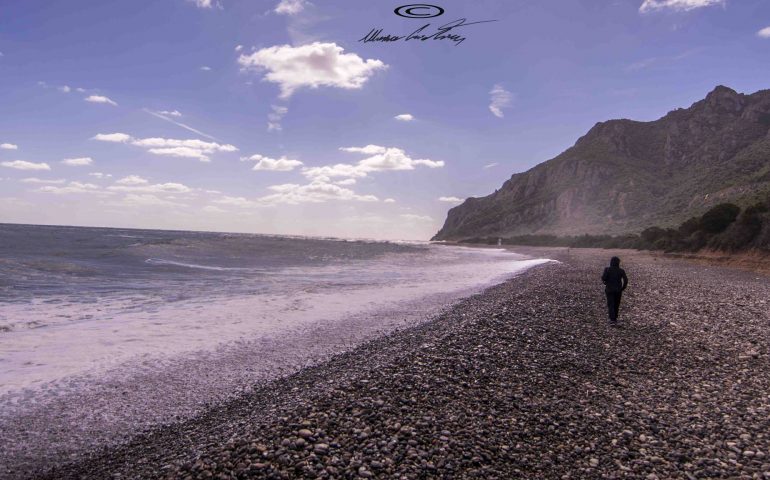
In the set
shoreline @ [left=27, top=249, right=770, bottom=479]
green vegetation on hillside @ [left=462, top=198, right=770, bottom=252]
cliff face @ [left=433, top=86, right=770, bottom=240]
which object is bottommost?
shoreline @ [left=27, top=249, right=770, bottom=479]

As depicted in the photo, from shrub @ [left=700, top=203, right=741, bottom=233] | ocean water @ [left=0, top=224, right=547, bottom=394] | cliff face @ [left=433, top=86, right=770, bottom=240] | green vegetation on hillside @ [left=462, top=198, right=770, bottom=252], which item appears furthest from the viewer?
cliff face @ [left=433, top=86, right=770, bottom=240]

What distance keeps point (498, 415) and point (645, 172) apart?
162 meters

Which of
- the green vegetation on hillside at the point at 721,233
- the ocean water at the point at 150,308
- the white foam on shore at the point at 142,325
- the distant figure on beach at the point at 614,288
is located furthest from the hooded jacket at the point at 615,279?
the green vegetation on hillside at the point at 721,233

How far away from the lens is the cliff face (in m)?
101

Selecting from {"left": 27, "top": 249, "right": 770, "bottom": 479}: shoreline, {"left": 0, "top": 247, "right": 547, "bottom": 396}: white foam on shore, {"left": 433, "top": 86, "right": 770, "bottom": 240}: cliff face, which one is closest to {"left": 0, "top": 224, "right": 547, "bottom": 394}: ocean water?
{"left": 0, "top": 247, "right": 547, "bottom": 396}: white foam on shore

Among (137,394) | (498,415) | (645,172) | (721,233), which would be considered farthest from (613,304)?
(645,172)

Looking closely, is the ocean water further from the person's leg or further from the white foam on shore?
the person's leg

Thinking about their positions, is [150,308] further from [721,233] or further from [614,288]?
[721,233]

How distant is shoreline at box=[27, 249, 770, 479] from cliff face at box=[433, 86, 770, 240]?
258ft

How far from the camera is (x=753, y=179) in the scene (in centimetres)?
7306

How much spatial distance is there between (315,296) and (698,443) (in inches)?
780

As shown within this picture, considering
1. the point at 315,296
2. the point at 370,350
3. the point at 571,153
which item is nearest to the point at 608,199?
the point at 571,153

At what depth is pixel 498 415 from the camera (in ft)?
24.6

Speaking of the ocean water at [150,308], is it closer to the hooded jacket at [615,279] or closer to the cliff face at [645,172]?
the hooded jacket at [615,279]
